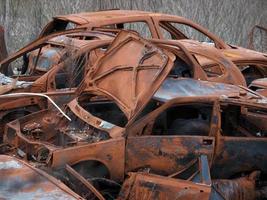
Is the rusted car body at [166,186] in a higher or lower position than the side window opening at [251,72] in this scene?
higher

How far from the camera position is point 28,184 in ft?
16.0

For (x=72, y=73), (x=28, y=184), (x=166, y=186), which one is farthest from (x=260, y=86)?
(x=28, y=184)

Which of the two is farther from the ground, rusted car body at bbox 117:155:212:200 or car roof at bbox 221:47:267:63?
Answer: rusted car body at bbox 117:155:212:200

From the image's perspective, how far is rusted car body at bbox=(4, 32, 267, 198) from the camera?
6.00 metres

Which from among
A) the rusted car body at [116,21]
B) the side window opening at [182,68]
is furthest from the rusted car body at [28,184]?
the rusted car body at [116,21]

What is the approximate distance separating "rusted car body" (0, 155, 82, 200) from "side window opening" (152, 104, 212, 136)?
1731 mm

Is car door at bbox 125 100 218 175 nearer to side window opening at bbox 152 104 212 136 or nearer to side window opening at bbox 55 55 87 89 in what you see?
side window opening at bbox 152 104 212 136

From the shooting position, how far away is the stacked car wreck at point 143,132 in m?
5.70

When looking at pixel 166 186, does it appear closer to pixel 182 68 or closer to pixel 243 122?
pixel 243 122

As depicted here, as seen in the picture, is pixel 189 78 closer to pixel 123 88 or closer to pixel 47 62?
pixel 123 88

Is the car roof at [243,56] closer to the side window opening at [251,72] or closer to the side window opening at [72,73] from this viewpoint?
the side window opening at [251,72]

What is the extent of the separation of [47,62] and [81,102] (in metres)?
2.91

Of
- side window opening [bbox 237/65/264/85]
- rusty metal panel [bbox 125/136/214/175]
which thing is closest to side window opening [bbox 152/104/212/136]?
rusty metal panel [bbox 125/136/214/175]

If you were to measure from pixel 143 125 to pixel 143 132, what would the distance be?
0.09 meters
